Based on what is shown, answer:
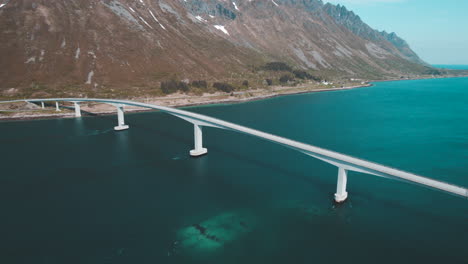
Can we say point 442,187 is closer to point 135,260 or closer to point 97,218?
point 135,260

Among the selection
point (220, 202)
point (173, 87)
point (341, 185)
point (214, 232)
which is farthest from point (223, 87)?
point (214, 232)

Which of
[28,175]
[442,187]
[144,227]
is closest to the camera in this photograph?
[442,187]

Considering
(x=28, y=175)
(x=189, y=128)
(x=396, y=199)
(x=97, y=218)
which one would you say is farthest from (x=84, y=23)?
(x=396, y=199)

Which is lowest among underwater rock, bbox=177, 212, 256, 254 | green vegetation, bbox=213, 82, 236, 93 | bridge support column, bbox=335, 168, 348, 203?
underwater rock, bbox=177, 212, 256, 254

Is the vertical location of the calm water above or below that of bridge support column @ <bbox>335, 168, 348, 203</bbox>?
below

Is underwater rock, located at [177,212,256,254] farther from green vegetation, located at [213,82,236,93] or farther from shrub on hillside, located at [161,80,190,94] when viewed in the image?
green vegetation, located at [213,82,236,93]

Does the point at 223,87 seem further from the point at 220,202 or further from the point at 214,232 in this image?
the point at 214,232

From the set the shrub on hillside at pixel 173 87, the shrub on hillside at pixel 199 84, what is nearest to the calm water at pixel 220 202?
the shrub on hillside at pixel 173 87

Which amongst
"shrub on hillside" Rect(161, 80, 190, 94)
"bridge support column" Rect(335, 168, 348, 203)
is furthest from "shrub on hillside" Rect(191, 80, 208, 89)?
"bridge support column" Rect(335, 168, 348, 203)
